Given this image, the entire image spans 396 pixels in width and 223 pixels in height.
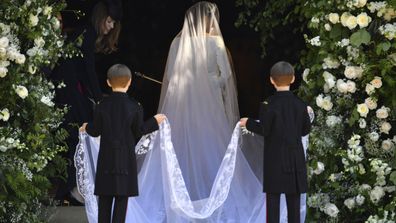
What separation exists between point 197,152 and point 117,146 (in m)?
1.53

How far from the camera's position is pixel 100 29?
7.34 meters

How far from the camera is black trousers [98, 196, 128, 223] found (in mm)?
5398

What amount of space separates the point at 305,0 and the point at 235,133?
3.96 ft

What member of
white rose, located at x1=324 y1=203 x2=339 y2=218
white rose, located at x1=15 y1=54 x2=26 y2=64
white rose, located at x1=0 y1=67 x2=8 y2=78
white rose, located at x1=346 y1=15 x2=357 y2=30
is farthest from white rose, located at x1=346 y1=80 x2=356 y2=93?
white rose, located at x1=0 y1=67 x2=8 y2=78

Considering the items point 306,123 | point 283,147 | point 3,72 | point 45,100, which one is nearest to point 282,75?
point 306,123

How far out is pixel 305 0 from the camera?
6.29 metres

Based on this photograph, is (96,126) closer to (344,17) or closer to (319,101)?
(319,101)

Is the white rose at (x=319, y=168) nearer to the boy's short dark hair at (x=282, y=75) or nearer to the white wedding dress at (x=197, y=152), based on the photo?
the white wedding dress at (x=197, y=152)

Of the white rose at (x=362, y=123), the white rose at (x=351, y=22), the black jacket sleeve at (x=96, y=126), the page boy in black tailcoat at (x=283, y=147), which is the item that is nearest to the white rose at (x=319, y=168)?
the white rose at (x=362, y=123)

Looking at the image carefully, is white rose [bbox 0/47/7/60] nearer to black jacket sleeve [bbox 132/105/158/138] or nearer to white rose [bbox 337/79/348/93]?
black jacket sleeve [bbox 132/105/158/138]

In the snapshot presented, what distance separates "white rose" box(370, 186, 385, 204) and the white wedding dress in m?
0.49

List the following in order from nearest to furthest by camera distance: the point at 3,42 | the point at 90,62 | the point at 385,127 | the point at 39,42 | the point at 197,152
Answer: the point at 3,42 → the point at 385,127 → the point at 39,42 → the point at 197,152 → the point at 90,62

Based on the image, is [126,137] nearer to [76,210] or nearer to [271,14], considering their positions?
[76,210]

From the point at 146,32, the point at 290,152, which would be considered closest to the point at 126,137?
the point at 290,152
